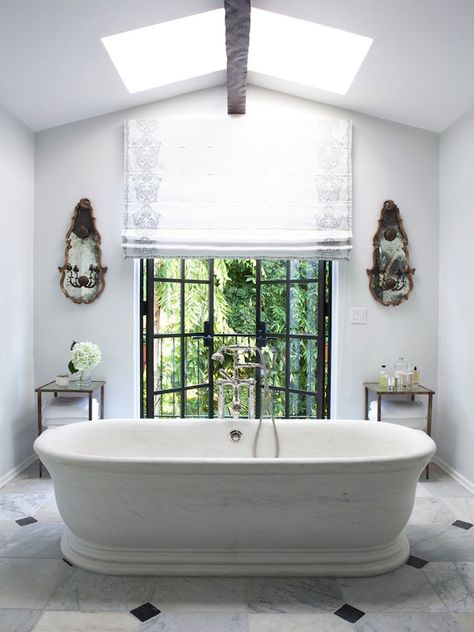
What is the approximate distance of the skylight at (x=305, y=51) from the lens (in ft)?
9.61

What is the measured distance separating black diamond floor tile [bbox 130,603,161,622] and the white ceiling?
103 inches

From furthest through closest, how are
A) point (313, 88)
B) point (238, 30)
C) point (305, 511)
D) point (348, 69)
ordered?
1. point (313, 88)
2. point (348, 69)
3. point (238, 30)
4. point (305, 511)

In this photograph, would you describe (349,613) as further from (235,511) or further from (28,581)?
(28,581)

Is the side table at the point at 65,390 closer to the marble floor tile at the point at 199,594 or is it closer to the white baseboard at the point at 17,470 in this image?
the white baseboard at the point at 17,470

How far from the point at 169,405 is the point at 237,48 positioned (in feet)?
7.99

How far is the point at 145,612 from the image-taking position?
1.94m

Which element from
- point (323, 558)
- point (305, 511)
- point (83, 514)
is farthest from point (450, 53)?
point (83, 514)

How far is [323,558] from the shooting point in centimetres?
223

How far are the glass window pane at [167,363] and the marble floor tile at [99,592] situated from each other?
67.3 inches

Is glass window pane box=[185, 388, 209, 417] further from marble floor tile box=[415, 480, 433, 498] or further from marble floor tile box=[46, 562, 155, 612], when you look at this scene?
marble floor tile box=[46, 562, 155, 612]

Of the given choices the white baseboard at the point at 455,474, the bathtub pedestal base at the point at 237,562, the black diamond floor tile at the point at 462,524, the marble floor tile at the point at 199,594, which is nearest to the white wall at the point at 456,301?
the white baseboard at the point at 455,474

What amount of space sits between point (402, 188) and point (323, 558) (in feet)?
8.40

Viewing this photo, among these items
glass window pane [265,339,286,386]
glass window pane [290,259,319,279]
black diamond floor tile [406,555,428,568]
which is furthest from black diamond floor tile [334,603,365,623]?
glass window pane [290,259,319,279]

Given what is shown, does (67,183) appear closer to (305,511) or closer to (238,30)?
(238,30)
